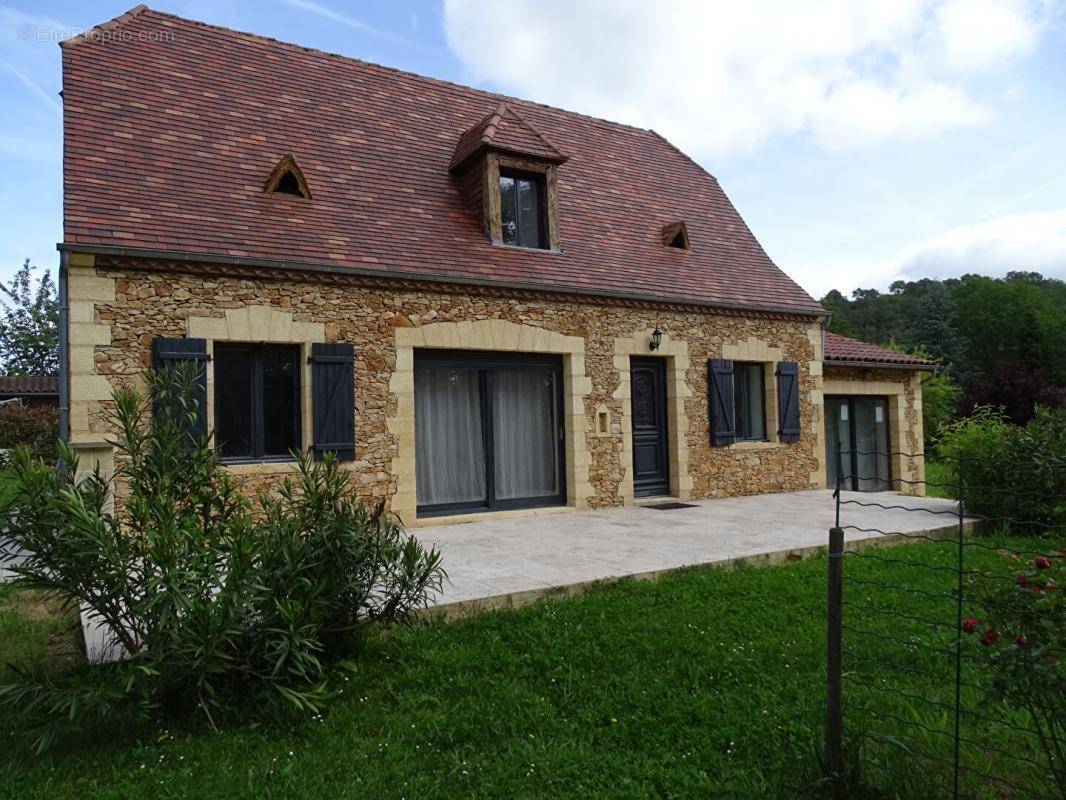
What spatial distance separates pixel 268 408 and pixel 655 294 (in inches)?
233

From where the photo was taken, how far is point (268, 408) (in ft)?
27.1

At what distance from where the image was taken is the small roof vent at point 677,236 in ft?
39.4

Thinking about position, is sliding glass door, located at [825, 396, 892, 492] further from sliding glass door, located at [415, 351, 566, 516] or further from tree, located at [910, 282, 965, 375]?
tree, located at [910, 282, 965, 375]

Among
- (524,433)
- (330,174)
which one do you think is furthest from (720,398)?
(330,174)

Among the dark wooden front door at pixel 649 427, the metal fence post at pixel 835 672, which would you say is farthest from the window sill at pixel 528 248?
the metal fence post at pixel 835 672

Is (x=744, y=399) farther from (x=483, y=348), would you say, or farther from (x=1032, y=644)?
(x=1032, y=644)

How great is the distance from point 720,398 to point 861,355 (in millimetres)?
3878

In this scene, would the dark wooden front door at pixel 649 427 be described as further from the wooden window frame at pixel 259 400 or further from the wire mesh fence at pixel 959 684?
the wire mesh fence at pixel 959 684

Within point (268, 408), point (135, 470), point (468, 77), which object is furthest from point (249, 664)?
point (468, 77)

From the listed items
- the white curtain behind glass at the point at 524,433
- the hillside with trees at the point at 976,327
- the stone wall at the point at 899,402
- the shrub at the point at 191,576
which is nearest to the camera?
the shrub at the point at 191,576

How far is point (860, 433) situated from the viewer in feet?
45.3

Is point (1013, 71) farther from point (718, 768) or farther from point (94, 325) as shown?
point (94, 325)

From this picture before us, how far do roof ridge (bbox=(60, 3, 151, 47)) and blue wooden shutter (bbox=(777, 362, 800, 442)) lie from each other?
11398mm

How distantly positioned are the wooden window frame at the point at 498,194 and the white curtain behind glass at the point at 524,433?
202 centimetres
